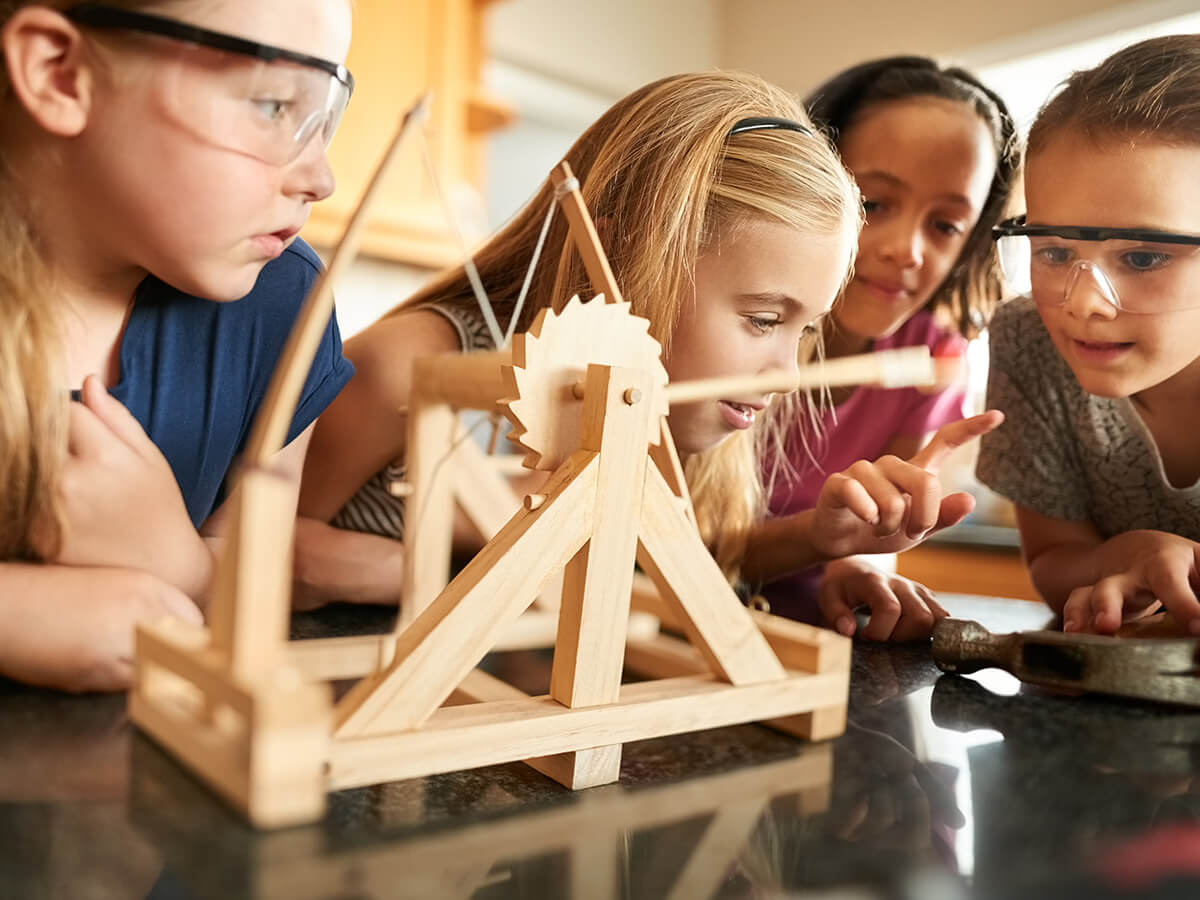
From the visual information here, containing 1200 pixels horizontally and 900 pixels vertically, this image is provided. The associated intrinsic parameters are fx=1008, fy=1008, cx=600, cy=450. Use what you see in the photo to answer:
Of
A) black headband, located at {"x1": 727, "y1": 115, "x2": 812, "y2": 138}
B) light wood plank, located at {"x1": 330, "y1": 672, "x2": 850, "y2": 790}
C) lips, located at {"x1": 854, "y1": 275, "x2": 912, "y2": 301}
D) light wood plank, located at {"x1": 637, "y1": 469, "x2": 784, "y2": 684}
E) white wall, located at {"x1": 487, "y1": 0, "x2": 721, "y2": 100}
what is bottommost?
light wood plank, located at {"x1": 330, "y1": 672, "x2": 850, "y2": 790}

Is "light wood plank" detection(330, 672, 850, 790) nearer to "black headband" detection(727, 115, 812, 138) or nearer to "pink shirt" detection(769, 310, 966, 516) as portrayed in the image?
"black headband" detection(727, 115, 812, 138)

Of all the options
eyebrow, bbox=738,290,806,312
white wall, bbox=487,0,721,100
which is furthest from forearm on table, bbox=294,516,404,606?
white wall, bbox=487,0,721,100

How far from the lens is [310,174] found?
0.63 metres

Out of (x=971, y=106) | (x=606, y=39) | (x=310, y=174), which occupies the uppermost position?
(x=606, y=39)

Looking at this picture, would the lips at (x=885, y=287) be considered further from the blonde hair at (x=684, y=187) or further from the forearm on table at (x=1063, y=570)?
the forearm on table at (x=1063, y=570)

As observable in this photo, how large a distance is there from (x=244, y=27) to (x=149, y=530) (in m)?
0.33

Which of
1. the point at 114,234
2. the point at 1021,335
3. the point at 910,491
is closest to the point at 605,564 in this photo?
the point at 910,491

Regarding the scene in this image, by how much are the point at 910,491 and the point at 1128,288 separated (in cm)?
30

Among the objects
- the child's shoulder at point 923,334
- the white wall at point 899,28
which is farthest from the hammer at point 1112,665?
the white wall at point 899,28

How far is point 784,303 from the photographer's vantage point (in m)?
0.78

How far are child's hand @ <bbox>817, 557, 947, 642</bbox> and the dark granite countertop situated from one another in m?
0.22

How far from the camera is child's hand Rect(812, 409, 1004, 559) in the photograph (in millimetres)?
727

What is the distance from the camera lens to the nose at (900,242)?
1013mm

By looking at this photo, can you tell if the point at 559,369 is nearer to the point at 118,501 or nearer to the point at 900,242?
the point at 118,501
